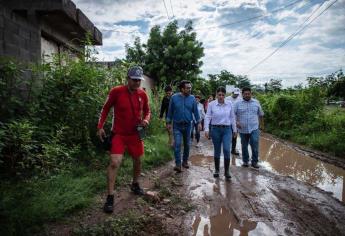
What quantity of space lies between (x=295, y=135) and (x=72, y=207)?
12442 mm

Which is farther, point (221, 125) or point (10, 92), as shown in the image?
point (221, 125)

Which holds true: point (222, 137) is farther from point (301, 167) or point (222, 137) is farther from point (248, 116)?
point (301, 167)

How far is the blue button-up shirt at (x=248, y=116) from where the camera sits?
8484mm

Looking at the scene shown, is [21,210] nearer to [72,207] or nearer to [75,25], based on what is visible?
[72,207]

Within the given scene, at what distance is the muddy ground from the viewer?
14.0 ft

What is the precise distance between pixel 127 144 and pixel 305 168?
A: 5853mm

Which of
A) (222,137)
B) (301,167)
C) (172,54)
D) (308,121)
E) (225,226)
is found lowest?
(301,167)

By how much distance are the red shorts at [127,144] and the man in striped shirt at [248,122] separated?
4.05 metres

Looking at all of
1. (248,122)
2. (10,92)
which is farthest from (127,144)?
(248,122)

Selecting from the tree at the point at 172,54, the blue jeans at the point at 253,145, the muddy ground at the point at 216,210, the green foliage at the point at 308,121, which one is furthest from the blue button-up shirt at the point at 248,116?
the tree at the point at 172,54

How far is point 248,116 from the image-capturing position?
8500 mm

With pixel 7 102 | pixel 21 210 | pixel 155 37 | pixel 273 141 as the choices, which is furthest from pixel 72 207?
pixel 155 37

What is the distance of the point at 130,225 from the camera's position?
4148 mm

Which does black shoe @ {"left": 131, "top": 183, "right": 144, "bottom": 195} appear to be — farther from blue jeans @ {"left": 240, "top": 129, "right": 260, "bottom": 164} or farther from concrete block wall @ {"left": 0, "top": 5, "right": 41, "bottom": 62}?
blue jeans @ {"left": 240, "top": 129, "right": 260, "bottom": 164}
